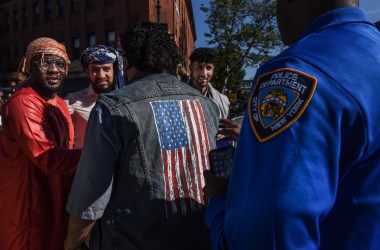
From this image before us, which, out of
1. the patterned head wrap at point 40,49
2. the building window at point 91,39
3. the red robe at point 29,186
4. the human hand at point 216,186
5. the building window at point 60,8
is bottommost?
the red robe at point 29,186

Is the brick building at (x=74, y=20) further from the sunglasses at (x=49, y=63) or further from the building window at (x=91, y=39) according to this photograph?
the sunglasses at (x=49, y=63)

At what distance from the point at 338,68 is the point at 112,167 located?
1.16m

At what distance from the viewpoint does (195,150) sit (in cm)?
Answer: 198

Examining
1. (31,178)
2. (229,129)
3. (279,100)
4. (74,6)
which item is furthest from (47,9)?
(279,100)

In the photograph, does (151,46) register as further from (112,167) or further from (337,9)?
(337,9)

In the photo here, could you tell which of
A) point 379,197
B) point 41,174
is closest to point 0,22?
point 41,174

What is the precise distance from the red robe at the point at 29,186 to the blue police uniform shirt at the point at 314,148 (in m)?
1.75

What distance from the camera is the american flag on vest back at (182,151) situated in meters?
1.85

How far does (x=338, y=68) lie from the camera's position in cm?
86

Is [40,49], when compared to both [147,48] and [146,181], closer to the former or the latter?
[147,48]

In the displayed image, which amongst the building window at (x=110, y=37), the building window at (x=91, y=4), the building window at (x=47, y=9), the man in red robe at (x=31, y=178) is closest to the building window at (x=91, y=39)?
the building window at (x=110, y=37)

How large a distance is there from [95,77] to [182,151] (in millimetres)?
2014

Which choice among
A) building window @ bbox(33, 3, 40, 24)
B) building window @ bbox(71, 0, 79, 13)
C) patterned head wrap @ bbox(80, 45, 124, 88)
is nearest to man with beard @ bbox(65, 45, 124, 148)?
patterned head wrap @ bbox(80, 45, 124, 88)

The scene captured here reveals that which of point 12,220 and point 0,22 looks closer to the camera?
point 12,220
